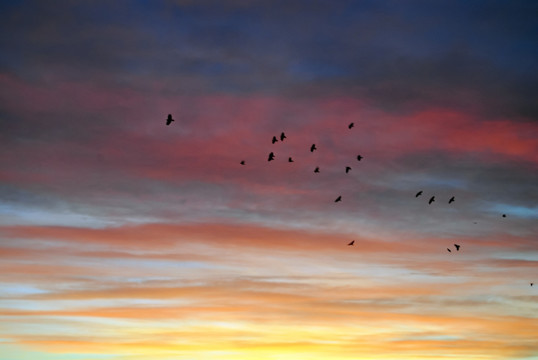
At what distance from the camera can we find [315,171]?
277 feet

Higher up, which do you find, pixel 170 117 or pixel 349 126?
pixel 349 126

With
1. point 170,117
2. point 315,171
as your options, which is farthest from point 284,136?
point 170,117

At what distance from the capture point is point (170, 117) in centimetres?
6569

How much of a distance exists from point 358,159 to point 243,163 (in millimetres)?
13085

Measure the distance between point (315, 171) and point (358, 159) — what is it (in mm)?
5382

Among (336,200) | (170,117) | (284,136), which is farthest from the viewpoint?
(336,200)

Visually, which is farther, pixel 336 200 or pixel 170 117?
pixel 336 200

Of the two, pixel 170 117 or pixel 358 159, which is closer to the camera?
pixel 170 117

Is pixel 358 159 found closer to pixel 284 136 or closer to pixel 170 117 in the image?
pixel 284 136

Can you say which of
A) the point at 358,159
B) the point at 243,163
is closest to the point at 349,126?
the point at 358,159

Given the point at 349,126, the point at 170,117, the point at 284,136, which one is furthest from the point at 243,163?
the point at 170,117

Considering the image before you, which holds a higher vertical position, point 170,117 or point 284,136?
point 284,136

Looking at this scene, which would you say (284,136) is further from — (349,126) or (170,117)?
(170,117)

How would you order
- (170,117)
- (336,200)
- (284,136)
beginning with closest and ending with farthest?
(170,117) → (284,136) → (336,200)
